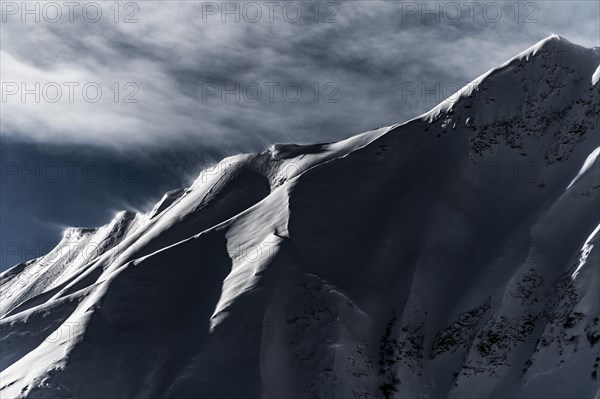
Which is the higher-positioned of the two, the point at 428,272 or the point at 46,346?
the point at 428,272

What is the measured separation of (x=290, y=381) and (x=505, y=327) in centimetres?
1854

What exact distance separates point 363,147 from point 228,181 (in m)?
21.1

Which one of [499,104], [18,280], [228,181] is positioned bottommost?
[18,280]

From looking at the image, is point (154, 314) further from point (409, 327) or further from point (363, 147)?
point (363, 147)

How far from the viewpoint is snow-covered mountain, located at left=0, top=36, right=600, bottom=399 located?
65.4 m

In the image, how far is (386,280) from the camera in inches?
3009

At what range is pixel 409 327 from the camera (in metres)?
71.2

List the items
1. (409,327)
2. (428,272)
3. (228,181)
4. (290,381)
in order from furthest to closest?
(228,181) → (428,272) → (409,327) → (290,381)

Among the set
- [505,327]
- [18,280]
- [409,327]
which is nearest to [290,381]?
[409,327]

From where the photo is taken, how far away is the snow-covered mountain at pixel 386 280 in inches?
2576

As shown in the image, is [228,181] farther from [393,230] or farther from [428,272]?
[428,272]

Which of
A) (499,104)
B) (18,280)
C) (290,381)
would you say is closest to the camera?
(290,381)

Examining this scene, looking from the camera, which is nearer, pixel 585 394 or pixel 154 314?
pixel 585 394

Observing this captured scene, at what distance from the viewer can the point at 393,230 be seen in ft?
271
